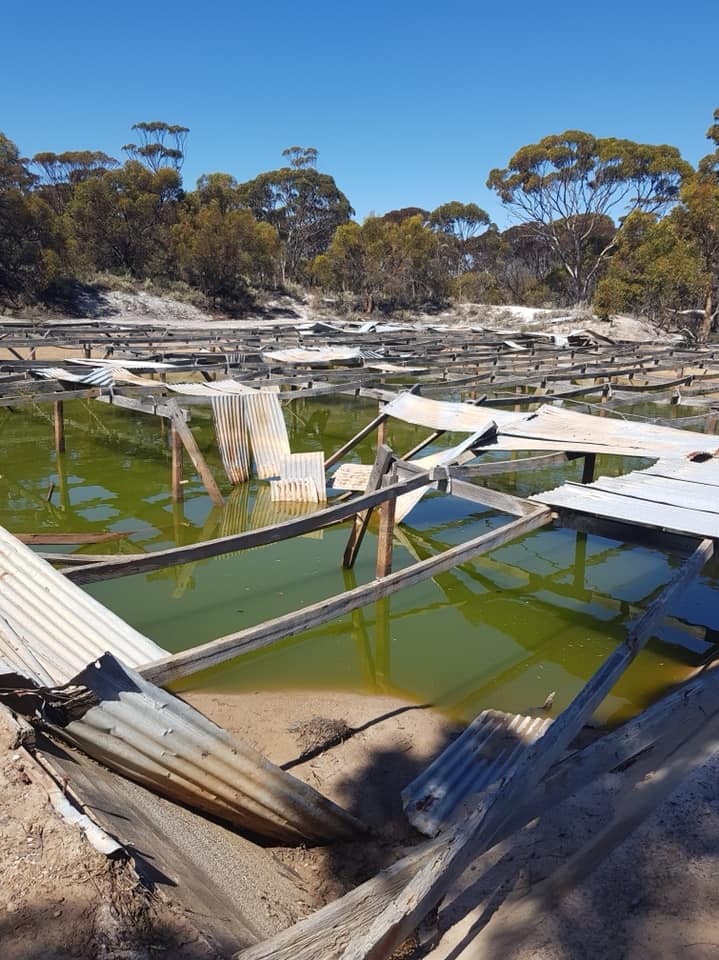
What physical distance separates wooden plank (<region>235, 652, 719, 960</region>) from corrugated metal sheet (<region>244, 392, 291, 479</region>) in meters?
6.97

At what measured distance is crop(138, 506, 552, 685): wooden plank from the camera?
296 centimetres

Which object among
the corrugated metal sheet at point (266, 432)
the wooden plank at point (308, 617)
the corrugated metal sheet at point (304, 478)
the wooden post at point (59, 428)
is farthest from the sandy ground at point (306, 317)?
the wooden plank at point (308, 617)

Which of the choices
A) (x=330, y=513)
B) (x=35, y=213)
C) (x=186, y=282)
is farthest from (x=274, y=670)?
(x=186, y=282)

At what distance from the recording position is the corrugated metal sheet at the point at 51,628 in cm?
269

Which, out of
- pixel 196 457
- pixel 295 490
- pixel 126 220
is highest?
pixel 126 220

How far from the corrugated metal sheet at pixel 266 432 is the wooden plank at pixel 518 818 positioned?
6967 millimetres

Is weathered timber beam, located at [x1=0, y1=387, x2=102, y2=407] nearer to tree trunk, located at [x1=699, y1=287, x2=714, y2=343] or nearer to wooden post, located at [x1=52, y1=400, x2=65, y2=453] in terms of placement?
wooden post, located at [x1=52, y1=400, x2=65, y2=453]

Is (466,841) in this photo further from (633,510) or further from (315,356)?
(315,356)

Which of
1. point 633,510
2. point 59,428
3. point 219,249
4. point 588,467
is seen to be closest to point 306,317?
point 219,249

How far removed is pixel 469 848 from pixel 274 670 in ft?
11.3

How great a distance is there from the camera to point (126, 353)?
618 inches

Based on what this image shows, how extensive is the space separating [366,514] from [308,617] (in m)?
3.46

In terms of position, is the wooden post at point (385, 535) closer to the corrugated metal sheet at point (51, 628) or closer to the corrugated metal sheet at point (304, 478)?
the corrugated metal sheet at point (304, 478)

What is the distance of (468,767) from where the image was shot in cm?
388
